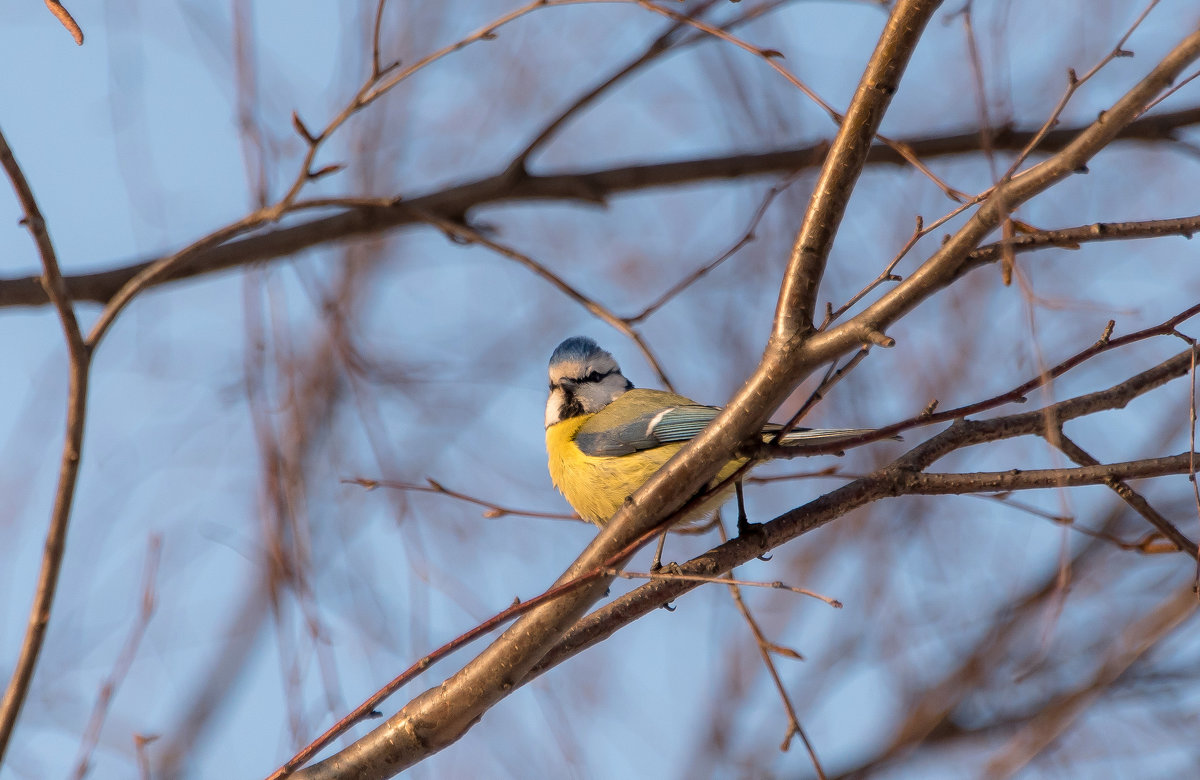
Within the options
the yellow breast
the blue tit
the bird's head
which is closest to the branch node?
the blue tit

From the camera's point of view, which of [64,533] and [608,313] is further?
[608,313]

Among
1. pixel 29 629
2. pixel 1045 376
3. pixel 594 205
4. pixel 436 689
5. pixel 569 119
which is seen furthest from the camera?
pixel 594 205

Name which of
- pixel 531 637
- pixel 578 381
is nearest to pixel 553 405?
pixel 578 381

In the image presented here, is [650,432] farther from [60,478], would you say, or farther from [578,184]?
[60,478]

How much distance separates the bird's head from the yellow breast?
505 mm

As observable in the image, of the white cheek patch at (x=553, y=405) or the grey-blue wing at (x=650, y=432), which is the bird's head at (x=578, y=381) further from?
the grey-blue wing at (x=650, y=432)

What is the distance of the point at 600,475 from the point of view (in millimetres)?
3393

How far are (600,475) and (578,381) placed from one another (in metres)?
0.98

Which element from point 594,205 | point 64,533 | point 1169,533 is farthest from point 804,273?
point 594,205

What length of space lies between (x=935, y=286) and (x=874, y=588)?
121 inches

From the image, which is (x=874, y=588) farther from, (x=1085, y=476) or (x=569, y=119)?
(x=1085, y=476)

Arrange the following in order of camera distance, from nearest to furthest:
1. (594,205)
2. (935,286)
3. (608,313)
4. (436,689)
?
(935,286), (436,689), (608,313), (594,205)

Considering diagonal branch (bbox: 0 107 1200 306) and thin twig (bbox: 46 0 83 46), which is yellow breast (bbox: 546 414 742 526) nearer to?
diagonal branch (bbox: 0 107 1200 306)

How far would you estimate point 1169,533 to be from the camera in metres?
2.17
